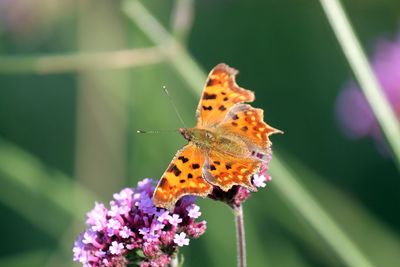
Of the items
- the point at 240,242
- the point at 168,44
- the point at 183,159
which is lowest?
the point at 240,242

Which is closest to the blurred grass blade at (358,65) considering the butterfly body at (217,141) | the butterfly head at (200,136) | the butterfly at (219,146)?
the butterfly at (219,146)

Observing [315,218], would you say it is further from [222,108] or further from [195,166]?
[195,166]

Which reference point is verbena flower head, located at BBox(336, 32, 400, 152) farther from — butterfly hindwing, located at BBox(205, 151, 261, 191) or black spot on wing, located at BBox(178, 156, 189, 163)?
black spot on wing, located at BBox(178, 156, 189, 163)

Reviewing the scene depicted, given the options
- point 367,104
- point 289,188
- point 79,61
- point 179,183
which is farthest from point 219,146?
point 367,104

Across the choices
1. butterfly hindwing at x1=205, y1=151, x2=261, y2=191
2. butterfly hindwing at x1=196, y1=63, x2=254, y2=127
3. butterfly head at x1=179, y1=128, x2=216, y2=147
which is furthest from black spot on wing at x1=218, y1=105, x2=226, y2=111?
butterfly hindwing at x1=205, y1=151, x2=261, y2=191

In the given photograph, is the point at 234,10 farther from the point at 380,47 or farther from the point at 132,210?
the point at 132,210

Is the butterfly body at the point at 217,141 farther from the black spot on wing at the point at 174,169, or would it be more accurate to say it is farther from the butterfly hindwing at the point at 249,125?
the black spot on wing at the point at 174,169
